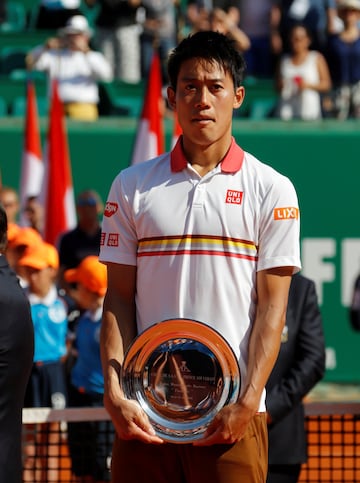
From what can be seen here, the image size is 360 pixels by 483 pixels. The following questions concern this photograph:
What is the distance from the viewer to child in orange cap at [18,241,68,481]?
8.23 meters

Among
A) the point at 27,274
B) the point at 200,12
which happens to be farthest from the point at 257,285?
the point at 200,12

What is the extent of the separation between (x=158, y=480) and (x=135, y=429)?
22 centimetres

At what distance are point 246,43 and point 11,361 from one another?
37.3 ft

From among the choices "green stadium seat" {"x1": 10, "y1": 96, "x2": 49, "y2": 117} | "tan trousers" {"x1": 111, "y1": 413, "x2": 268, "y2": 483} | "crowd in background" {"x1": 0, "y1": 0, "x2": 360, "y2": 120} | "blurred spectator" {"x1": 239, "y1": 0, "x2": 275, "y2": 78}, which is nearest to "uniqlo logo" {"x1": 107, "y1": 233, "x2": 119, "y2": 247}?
"tan trousers" {"x1": 111, "y1": 413, "x2": 268, "y2": 483}

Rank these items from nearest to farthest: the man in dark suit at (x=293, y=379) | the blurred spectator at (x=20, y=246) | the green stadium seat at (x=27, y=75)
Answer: the man in dark suit at (x=293, y=379) < the blurred spectator at (x=20, y=246) < the green stadium seat at (x=27, y=75)

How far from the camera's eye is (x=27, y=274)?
27.7 feet

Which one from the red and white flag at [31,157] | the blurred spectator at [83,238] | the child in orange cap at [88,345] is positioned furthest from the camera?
the red and white flag at [31,157]

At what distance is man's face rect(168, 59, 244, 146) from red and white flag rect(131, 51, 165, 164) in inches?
332

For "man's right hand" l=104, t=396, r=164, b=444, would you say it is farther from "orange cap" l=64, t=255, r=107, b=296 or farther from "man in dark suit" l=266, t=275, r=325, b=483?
"orange cap" l=64, t=255, r=107, b=296

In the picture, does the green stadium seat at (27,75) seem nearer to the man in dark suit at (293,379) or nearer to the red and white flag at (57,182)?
the red and white flag at (57,182)

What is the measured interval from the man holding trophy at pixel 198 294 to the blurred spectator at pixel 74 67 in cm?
1043

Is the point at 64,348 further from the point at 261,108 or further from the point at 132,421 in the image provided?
the point at 261,108

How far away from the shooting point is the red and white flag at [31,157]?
13.2 metres

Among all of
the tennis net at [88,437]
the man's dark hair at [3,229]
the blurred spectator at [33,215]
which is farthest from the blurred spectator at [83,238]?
the man's dark hair at [3,229]
